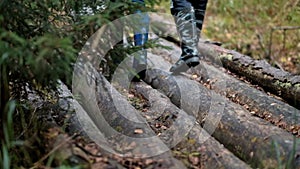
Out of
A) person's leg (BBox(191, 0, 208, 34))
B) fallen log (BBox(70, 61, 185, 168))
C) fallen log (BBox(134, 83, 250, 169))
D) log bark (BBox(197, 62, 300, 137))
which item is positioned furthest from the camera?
person's leg (BBox(191, 0, 208, 34))

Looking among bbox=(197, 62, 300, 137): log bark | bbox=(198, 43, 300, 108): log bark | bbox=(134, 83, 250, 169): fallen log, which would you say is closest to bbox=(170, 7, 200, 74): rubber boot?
bbox=(197, 62, 300, 137): log bark

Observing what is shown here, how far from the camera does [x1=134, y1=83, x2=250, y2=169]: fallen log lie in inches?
102

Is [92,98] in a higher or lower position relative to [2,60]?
lower

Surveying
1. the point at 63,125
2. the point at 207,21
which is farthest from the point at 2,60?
the point at 207,21

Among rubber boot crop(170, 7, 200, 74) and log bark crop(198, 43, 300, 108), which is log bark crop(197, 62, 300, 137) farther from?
rubber boot crop(170, 7, 200, 74)

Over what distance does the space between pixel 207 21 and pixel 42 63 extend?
21.3 feet

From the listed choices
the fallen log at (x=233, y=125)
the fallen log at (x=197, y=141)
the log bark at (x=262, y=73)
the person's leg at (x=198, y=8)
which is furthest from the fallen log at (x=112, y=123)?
the log bark at (x=262, y=73)

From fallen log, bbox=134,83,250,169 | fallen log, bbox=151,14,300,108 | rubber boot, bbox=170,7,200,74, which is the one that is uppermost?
rubber boot, bbox=170,7,200,74

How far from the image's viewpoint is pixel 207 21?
8.34 m

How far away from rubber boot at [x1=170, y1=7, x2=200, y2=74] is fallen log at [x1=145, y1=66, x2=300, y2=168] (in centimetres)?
16

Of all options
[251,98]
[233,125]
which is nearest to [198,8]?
[251,98]

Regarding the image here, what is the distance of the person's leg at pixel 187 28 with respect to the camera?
12.8 ft

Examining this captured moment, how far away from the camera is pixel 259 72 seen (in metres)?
4.33

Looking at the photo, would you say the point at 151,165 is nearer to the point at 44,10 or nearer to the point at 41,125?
the point at 41,125
